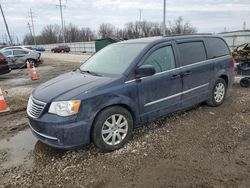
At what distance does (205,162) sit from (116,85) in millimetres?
1732

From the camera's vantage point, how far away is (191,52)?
477 centimetres

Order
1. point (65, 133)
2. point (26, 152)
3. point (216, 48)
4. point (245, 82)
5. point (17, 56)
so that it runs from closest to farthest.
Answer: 1. point (65, 133)
2. point (26, 152)
3. point (216, 48)
4. point (245, 82)
5. point (17, 56)

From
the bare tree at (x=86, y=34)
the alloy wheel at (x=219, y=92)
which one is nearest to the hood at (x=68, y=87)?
the alloy wheel at (x=219, y=92)

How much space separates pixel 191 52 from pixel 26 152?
370cm

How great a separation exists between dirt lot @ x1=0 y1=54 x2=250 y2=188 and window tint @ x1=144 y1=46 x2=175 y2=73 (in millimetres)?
1168

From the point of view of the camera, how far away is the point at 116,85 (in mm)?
3576

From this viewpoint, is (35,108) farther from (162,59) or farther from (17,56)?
(17,56)

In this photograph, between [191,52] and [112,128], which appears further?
[191,52]

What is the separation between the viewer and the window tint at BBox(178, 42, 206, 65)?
4.59 m

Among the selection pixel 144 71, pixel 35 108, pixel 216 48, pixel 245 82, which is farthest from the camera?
pixel 245 82

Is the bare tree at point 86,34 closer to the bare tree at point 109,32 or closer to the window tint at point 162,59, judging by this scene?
the bare tree at point 109,32

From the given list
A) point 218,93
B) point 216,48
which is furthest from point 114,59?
point 218,93

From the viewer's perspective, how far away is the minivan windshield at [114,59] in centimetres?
397

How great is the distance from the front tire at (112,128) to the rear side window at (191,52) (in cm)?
176
